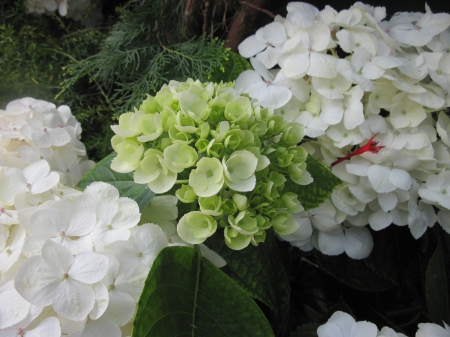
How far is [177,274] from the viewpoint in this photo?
48 centimetres

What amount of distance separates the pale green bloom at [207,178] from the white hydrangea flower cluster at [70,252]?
9cm

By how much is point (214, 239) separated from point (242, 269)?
0.19 feet

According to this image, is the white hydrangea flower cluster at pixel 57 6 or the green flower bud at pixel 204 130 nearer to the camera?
the green flower bud at pixel 204 130

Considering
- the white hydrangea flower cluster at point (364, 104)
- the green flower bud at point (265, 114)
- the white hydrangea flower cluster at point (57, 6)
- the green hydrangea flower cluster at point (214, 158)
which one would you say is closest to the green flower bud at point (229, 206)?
the green hydrangea flower cluster at point (214, 158)

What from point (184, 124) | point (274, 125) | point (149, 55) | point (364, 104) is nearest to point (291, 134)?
point (274, 125)

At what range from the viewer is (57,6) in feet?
2.81

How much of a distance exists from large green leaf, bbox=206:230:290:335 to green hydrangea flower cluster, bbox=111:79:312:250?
152 mm

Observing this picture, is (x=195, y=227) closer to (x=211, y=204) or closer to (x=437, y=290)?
(x=211, y=204)

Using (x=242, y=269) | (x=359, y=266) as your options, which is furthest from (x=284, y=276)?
(x=359, y=266)

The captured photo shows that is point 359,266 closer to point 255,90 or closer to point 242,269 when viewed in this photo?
point 242,269

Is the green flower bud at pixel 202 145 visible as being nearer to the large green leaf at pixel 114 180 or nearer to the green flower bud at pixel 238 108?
the green flower bud at pixel 238 108

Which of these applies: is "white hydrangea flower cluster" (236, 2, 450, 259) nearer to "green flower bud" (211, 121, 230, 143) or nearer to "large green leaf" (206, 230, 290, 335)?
"large green leaf" (206, 230, 290, 335)

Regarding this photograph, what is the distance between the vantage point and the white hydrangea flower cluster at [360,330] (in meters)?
0.49

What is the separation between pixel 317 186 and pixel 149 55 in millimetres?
362
